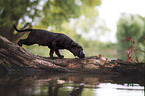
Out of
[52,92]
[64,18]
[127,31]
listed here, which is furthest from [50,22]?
[127,31]

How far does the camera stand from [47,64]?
596 centimetres

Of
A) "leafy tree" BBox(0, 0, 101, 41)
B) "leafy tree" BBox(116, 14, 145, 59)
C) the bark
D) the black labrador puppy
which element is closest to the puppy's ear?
the black labrador puppy

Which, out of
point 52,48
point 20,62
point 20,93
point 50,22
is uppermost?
point 50,22

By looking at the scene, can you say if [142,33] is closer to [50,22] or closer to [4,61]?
[50,22]

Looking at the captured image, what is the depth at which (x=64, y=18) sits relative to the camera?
17.5 metres

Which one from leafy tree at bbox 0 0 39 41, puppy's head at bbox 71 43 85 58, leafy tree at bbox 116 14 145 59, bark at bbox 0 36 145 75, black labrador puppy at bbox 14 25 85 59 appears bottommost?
bark at bbox 0 36 145 75

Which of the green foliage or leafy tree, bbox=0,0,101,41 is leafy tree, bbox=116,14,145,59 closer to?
leafy tree, bbox=0,0,101,41

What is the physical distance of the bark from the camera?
5898 millimetres

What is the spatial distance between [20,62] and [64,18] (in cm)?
1199

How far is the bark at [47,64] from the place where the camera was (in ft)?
19.4

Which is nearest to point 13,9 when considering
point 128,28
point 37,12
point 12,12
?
point 12,12

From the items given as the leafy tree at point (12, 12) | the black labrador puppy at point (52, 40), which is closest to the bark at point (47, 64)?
the black labrador puppy at point (52, 40)

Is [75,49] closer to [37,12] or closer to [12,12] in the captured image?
[12,12]

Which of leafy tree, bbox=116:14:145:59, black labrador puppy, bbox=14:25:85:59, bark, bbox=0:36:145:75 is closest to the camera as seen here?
bark, bbox=0:36:145:75
